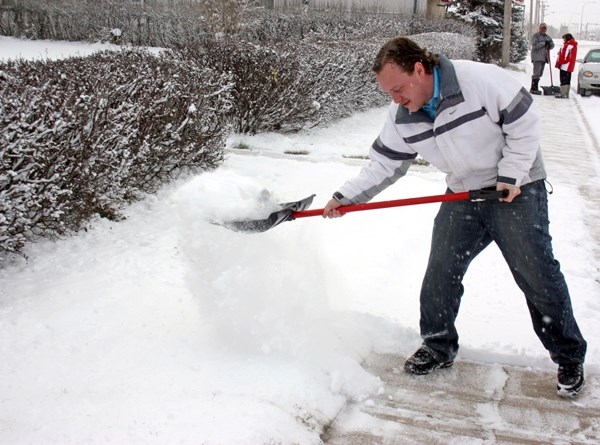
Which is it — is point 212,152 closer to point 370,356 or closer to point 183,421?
point 370,356

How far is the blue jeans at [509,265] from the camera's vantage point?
→ 2.86m

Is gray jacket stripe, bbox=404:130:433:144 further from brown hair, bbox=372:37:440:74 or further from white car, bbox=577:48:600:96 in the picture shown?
white car, bbox=577:48:600:96

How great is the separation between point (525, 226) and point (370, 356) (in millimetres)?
1126

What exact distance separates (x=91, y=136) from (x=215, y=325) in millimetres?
1967

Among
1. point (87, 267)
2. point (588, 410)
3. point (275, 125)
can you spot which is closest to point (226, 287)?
point (87, 267)

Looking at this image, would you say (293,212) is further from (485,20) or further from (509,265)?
(485,20)

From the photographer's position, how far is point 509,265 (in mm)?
3047

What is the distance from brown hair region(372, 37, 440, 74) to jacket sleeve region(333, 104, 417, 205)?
313 mm

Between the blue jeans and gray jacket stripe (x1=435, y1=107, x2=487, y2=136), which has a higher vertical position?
gray jacket stripe (x1=435, y1=107, x2=487, y2=136)

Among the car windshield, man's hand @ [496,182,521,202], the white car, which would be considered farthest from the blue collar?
the car windshield

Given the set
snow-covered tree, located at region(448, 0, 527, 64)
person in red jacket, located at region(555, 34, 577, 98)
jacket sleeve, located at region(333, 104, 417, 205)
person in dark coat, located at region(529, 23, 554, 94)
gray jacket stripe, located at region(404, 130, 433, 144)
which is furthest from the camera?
snow-covered tree, located at region(448, 0, 527, 64)

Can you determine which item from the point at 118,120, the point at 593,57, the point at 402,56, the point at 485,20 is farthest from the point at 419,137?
the point at 485,20

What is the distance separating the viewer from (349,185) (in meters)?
3.28

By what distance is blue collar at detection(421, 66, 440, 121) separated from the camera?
2.76 meters
